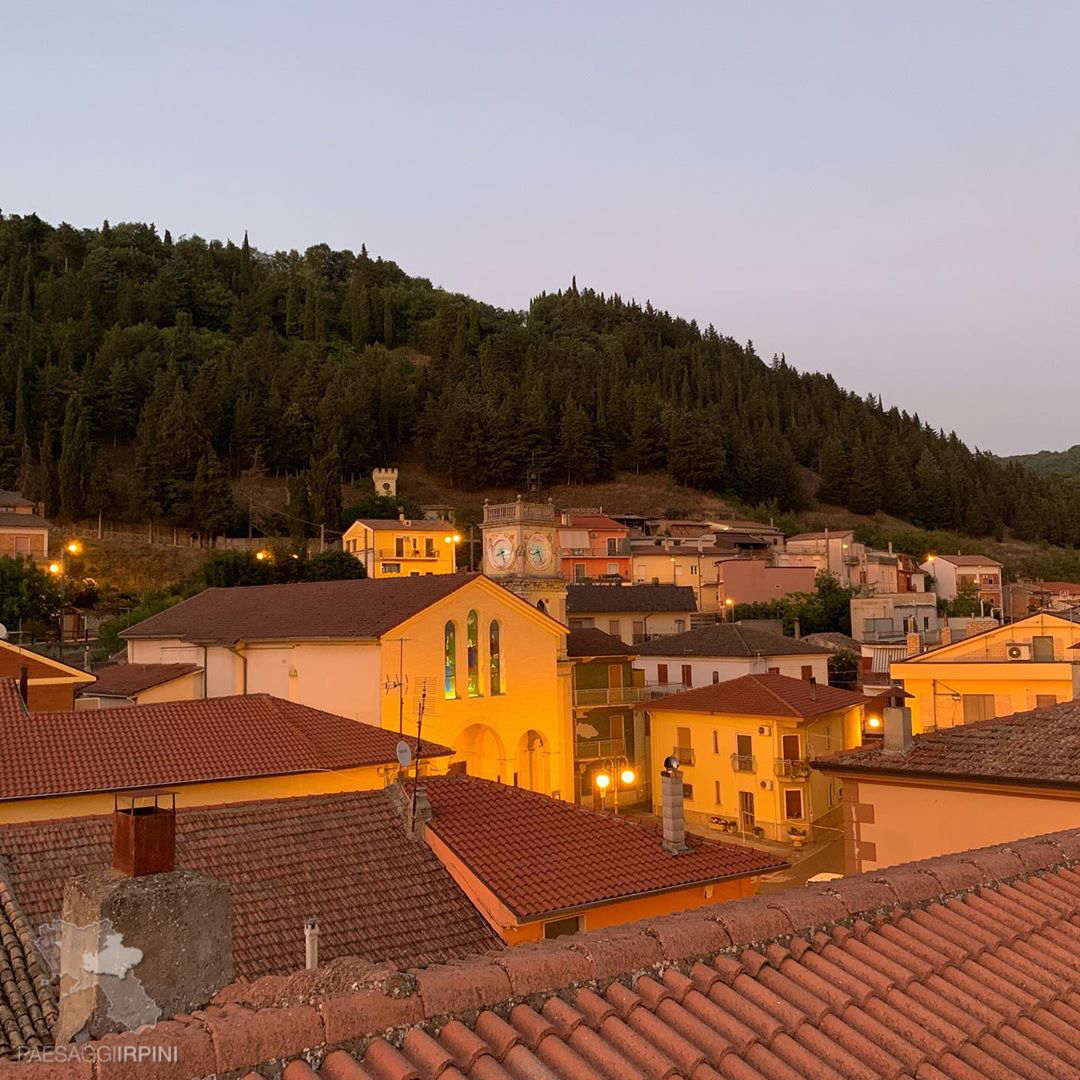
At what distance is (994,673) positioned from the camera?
80.4 feet

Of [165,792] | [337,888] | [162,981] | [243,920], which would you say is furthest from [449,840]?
[162,981]

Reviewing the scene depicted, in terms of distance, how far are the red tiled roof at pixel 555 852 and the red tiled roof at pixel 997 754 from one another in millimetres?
2964

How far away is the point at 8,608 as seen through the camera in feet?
163

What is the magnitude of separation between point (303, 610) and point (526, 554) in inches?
375

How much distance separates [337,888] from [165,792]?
631cm

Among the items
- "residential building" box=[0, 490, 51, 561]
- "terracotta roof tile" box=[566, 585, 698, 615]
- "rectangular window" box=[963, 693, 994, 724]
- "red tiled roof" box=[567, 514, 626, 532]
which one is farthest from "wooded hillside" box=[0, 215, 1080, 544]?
"rectangular window" box=[963, 693, 994, 724]

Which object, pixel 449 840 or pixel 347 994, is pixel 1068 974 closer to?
pixel 347 994

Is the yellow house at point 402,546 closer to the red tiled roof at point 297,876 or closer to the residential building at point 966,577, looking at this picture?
the residential building at point 966,577

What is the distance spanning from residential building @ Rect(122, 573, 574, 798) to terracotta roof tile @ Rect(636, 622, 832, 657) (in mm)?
9525

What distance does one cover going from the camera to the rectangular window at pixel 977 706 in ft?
80.9

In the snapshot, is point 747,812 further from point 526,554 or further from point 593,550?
point 593,550

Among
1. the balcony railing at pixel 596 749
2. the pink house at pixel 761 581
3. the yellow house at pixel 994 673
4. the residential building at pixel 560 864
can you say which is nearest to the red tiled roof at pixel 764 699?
the balcony railing at pixel 596 749

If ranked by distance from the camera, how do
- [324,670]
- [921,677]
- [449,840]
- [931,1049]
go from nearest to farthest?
[931,1049] → [449,840] → [921,677] → [324,670]

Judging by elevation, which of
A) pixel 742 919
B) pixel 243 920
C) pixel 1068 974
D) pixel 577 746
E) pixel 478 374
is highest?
pixel 478 374
